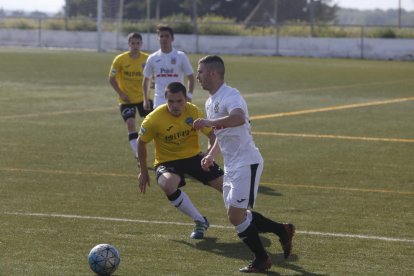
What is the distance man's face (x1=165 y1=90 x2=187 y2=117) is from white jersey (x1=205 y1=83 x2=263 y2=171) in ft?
3.48

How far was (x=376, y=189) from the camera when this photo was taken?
14.3 meters

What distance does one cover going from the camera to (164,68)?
56.5 ft

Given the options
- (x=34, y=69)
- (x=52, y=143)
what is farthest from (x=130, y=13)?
(x=52, y=143)

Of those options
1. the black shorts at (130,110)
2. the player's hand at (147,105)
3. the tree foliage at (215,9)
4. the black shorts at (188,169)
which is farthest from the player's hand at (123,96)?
the tree foliage at (215,9)

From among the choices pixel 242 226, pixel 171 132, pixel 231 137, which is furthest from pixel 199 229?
pixel 231 137

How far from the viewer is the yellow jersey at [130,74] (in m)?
18.2

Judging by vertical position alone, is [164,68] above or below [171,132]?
above

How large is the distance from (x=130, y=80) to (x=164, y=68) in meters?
1.13

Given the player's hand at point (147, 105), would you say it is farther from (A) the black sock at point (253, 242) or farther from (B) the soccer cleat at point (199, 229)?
(A) the black sock at point (253, 242)

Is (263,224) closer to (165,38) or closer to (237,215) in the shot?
(237,215)

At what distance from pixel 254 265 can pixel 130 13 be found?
72262mm

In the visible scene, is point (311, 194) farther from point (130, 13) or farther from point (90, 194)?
point (130, 13)

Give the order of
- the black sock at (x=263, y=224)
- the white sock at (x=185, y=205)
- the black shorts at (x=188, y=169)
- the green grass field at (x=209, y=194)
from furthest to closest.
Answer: the black shorts at (x=188, y=169) → the white sock at (x=185, y=205) → the black sock at (x=263, y=224) → the green grass field at (x=209, y=194)

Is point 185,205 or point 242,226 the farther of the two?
point 185,205
